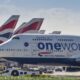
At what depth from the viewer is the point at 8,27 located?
2904 inches

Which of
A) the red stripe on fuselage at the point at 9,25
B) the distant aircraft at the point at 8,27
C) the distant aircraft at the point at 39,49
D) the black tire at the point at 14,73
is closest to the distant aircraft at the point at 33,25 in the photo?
the red stripe on fuselage at the point at 9,25

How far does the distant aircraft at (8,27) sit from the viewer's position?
72.9 metres

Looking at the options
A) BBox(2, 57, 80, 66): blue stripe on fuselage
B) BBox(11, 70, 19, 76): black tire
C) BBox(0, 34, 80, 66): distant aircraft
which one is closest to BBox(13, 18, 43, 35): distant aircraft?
BBox(0, 34, 80, 66): distant aircraft

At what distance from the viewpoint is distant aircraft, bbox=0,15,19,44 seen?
7294cm

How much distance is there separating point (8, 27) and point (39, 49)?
20828 millimetres

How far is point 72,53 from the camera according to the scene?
55.0 metres

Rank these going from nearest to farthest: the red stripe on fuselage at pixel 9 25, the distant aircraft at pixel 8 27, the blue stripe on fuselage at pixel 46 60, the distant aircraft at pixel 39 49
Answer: the blue stripe on fuselage at pixel 46 60
the distant aircraft at pixel 39 49
the distant aircraft at pixel 8 27
the red stripe on fuselage at pixel 9 25

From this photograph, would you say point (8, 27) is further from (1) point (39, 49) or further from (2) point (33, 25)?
(1) point (39, 49)

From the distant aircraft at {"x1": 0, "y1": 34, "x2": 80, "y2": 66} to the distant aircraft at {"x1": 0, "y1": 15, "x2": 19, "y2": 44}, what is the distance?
18408 mm

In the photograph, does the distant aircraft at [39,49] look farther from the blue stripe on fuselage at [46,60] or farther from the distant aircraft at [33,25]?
the distant aircraft at [33,25]

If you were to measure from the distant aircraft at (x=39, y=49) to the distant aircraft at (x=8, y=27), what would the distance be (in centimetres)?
1841

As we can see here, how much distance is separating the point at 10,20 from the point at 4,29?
2209mm

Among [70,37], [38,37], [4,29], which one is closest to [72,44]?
[70,37]

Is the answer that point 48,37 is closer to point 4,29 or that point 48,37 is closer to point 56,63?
point 56,63
